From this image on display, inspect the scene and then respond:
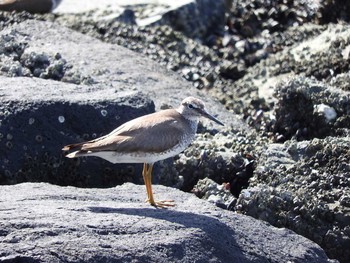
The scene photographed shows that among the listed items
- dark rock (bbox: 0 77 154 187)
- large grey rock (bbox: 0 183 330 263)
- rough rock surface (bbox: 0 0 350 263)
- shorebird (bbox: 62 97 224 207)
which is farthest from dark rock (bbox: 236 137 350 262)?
dark rock (bbox: 0 77 154 187)

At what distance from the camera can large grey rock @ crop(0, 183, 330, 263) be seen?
701 centimetres

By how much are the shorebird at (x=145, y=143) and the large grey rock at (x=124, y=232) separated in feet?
1.11

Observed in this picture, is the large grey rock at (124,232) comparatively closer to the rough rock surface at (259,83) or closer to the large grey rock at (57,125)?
the large grey rock at (57,125)

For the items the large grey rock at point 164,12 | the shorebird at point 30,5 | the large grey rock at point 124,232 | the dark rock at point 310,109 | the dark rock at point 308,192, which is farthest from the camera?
the large grey rock at point 164,12

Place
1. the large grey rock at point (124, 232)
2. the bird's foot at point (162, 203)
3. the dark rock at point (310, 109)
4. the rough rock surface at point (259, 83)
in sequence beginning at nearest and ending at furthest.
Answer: the large grey rock at point (124, 232), the bird's foot at point (162, 203), the rough rock surface at point (259, 83), the dark rock at point (310, 109)

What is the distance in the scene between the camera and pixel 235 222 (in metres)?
8.18

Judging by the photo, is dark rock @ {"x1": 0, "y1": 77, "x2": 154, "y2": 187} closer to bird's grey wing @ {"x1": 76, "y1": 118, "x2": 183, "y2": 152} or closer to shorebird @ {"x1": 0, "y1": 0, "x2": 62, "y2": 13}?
bird's grey wing @ {"x1": 76, "y1": 118, "x2": 183, "y2": 152}

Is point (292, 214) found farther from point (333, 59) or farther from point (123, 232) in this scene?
point (333, 59)

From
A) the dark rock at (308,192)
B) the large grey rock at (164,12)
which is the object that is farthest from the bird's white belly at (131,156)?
the large grey rock at (164,12)

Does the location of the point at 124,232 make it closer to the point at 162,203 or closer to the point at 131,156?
the point at 162,203

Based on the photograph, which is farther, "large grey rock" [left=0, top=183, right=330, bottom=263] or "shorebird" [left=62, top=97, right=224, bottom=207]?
"shorebird" [left=62, top=97, right=224, bottom=207]

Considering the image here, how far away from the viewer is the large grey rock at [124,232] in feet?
23.0

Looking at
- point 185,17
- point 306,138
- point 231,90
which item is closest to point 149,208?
point 306,138

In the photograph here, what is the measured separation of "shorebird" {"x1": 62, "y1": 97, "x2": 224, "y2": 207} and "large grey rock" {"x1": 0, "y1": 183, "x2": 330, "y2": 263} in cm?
34
